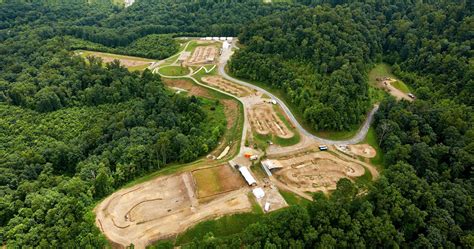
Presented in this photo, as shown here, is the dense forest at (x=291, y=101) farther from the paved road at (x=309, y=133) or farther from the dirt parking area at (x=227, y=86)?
the dirt parking area at (x=227, y=86)

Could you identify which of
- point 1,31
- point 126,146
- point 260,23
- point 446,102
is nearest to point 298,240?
point 126,146

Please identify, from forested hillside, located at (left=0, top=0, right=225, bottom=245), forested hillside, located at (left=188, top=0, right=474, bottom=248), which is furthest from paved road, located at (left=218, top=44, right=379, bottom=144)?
forested hillside, located at (left=0, top=0, right=225, bottom=245)

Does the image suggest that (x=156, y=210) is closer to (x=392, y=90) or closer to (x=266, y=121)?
(x=266, y=121)

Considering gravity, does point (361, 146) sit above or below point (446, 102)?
below

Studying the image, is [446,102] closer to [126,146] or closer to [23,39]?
[126,146]

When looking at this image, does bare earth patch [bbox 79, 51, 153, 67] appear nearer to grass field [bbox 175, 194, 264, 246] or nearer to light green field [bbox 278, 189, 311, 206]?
light green field [bbox 278, 189, 311, 206]

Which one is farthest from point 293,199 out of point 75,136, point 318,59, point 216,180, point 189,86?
point 75,136
